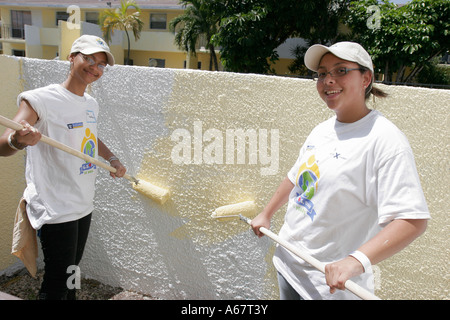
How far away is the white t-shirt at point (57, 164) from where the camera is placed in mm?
1916

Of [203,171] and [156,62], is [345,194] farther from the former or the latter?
[156,62]

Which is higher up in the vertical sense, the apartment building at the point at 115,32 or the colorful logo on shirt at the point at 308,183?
the apartment building at the point at 115,32

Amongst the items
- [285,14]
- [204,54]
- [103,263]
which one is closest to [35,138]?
[103,263]

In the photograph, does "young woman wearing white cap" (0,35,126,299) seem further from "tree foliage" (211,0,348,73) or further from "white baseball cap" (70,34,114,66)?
"tree foliage" (211,0,348,73)

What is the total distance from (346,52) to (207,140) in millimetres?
1286

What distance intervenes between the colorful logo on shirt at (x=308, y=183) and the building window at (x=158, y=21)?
81.8ft

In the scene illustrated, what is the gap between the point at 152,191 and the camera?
8.46 feet

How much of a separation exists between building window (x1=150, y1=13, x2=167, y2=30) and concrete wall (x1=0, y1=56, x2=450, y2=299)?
23243 mm

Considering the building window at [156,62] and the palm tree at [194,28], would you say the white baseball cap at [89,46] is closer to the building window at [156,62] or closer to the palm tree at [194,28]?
the palm tree at [194,28]

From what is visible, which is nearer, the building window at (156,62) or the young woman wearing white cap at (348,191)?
the young woman wearing white cap at (348,191)

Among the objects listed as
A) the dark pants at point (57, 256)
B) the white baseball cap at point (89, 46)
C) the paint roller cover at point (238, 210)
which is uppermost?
the white baseball cap at point (89, 46)

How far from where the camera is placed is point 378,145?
1.21 metres

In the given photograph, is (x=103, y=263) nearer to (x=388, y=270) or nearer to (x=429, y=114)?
(x=388, y=270)

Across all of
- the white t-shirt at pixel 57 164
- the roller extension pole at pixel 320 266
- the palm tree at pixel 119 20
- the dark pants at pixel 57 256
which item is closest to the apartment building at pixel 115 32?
the palm tree at pixel 119 20
